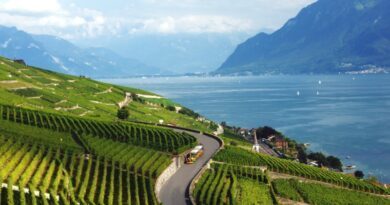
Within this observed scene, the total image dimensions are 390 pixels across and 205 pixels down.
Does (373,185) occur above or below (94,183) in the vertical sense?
below

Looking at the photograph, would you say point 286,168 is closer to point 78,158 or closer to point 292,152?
point 78,158

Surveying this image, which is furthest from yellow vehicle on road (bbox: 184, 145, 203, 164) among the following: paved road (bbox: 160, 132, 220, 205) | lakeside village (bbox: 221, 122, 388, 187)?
lakeside village (bbox: 221, 122, 388, 187)

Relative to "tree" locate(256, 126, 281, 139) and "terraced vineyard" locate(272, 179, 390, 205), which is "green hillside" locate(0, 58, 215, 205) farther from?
"tree" locate(256, 126, 281, 139)

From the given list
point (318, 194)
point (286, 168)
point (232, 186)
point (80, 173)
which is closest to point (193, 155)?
point (232, 186)

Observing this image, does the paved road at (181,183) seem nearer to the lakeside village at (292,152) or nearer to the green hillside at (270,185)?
the green hillside at (270,185)

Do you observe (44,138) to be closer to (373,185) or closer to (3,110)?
(3,110)

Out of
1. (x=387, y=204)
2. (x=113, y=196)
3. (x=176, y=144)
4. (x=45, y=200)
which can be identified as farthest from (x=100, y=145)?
(x=387, y=204)
